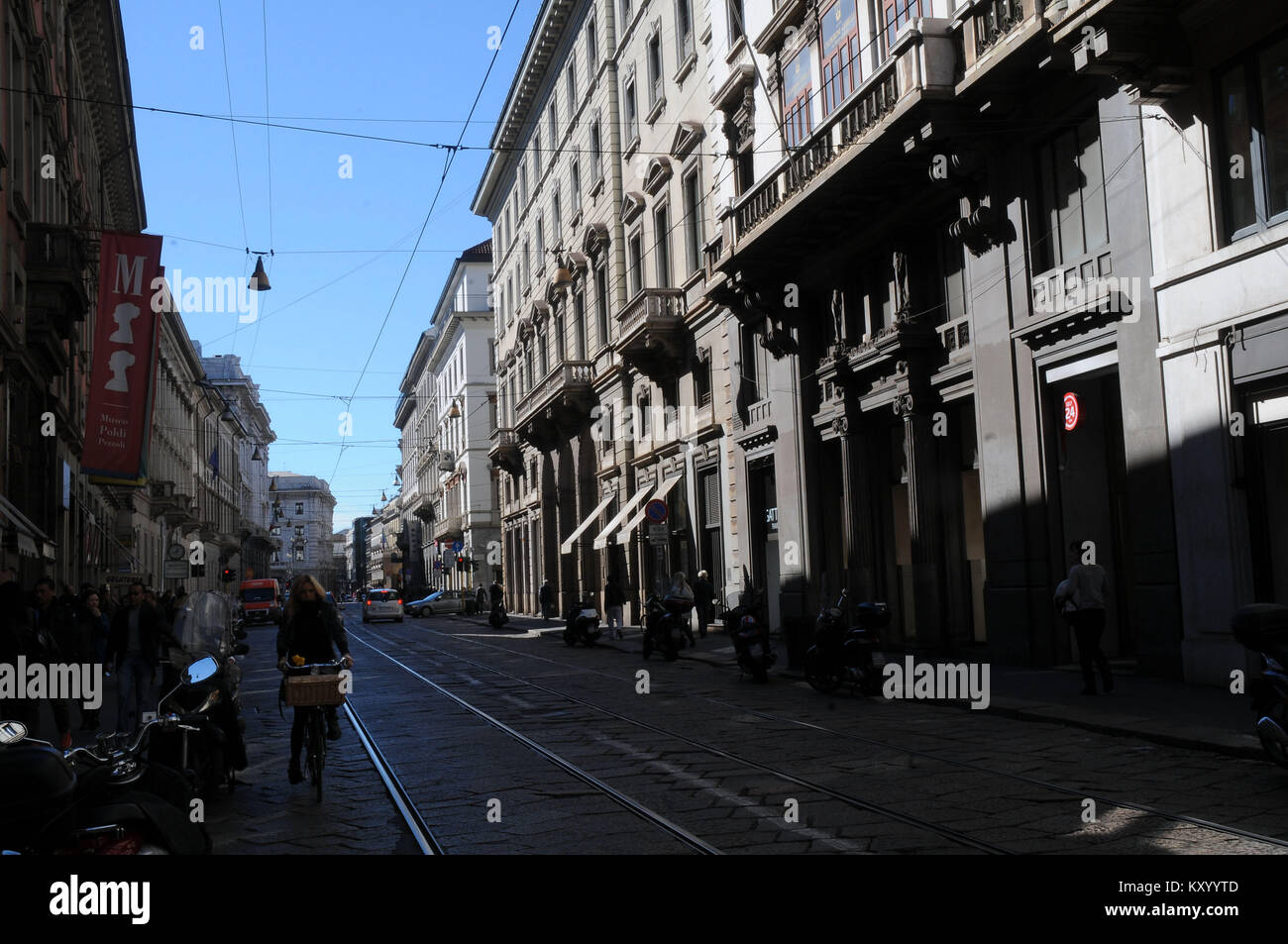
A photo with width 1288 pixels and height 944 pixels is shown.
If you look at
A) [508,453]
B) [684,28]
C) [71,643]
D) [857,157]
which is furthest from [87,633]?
[508,453]

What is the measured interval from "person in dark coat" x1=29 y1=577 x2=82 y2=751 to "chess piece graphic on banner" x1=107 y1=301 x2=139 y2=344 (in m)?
9.26

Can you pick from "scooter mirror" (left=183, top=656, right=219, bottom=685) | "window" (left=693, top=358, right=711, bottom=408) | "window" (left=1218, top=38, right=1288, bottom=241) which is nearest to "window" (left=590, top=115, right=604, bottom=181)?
"window" (left=693, top=358, right=711, bottom=408)

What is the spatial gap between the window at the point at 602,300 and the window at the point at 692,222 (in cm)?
756

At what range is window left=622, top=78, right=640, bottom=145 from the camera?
3400 cm

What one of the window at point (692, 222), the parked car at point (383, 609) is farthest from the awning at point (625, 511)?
the parked car at point (383, 609)

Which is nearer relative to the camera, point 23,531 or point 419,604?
point 23,531

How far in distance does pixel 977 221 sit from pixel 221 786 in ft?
40.8

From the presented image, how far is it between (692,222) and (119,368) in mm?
13474

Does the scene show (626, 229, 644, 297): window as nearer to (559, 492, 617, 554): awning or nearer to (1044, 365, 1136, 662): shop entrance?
(559, 492, 617, 554): awning

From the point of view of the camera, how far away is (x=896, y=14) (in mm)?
18469

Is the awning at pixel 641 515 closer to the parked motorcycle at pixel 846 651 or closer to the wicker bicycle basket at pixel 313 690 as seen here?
the parked motorcycle at pixel 846 651

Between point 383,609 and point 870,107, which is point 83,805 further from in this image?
point 383,609

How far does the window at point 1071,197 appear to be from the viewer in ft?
49.7
